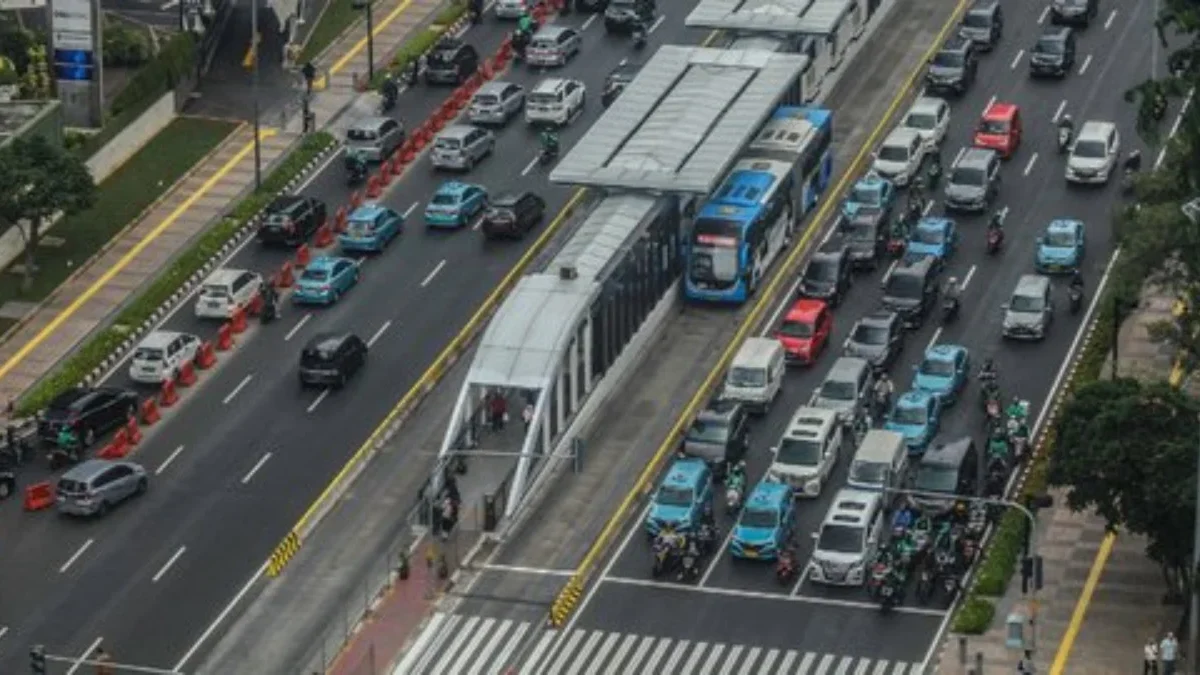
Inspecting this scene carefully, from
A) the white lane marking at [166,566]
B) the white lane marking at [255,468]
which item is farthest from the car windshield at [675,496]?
the white lane marking at [166,566]

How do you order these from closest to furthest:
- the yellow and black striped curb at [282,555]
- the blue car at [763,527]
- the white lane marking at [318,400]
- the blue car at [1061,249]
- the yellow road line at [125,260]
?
the blue car at [763,527], the yellow and black striped curb at [282,555], the white lane marking at [318,400], the yellow road line at [125,260], the blue car at [1061,249]

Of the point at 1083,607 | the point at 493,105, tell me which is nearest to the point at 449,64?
the point at 493,105

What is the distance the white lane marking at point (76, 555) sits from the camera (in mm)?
141000

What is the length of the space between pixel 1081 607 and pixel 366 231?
40.6 metres

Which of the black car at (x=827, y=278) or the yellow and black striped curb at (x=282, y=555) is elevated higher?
the black car at (x=827, y=278)

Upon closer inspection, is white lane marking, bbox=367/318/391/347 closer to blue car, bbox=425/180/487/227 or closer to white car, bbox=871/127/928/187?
blue car, bbox=425/180/487/227

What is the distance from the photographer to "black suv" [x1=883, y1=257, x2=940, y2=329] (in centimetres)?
15725

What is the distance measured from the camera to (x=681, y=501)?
465ft

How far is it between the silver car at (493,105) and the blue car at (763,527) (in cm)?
4059

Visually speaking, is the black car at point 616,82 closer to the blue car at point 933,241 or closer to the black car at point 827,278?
the blue car at point 933,241

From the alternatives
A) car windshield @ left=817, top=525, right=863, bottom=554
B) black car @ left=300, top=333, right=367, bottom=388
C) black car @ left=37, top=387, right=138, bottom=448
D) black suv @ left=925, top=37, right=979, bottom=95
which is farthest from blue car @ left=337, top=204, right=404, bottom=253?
car windshield @ left=817, top=525, right=863, bottom=554

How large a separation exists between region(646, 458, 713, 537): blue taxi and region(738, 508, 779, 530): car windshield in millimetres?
2012

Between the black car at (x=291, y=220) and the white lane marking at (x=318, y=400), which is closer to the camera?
the white lane marking at (x=318, y=400)

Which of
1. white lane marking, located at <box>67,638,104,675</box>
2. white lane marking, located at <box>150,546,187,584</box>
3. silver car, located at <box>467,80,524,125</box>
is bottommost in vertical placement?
silver car, located at <box>467,80,524,125</box>
